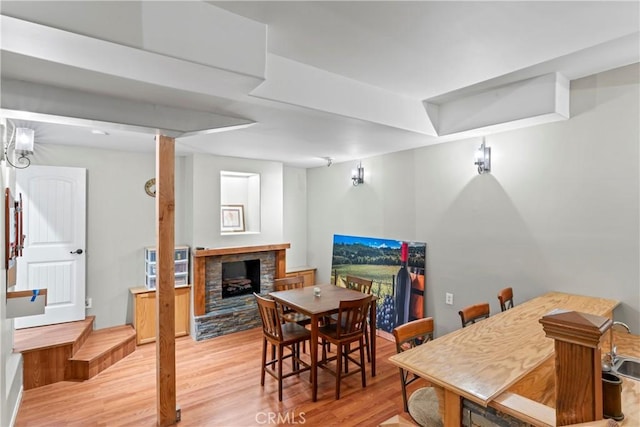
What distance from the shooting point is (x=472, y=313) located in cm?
251

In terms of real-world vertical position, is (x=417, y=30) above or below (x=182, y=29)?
above

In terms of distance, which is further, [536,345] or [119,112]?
[119,112]

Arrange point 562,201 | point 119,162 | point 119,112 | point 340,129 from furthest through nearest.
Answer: point 119,162 → point 340,129 → point 562,201 → point 119,112

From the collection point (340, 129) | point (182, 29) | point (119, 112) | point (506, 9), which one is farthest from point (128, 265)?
point (506, 9)

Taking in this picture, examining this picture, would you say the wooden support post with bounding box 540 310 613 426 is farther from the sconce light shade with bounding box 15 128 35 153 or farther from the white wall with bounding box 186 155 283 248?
the white wall with bounding box 186 155 283 248

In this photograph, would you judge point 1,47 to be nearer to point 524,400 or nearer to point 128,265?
point 524,400

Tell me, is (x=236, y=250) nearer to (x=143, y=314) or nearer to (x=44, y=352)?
(x=143, y=314)

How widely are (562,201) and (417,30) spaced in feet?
6.59

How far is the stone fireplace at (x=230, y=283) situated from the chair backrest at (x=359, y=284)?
140 centimetres

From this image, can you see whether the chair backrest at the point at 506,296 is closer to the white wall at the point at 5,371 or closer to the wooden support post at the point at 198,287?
the wooden support post at the point at 198,287

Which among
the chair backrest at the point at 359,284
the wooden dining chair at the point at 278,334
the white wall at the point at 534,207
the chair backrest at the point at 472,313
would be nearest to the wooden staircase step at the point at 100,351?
the wooden dining chair at the point at 278,334

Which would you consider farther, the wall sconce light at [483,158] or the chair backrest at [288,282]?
the chair backrest at [288,282]

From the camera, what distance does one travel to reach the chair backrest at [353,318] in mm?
2949

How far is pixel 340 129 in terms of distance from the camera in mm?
3033
